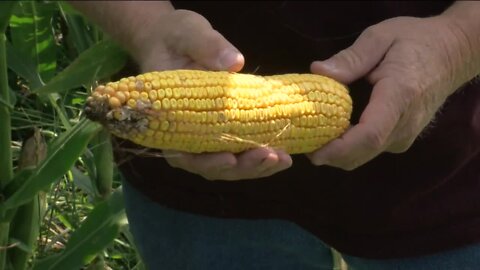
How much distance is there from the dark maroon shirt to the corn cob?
0.48 ft

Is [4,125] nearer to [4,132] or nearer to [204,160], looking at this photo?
[4,132]

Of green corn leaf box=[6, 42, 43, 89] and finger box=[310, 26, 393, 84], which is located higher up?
finger box=[310, 26, 393, 84]

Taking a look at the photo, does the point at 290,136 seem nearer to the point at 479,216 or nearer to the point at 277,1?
the point at 277,1

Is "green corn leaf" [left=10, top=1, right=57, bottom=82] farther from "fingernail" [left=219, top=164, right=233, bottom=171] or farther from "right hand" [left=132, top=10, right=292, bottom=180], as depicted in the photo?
"fingernail" [left=219, top=164, right=233, bottom=171]

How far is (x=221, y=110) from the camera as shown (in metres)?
0.99

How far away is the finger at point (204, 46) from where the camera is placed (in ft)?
3.34

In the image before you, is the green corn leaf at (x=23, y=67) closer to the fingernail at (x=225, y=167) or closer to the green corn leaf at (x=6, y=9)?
the green corn leaf at (x=6, y=9)

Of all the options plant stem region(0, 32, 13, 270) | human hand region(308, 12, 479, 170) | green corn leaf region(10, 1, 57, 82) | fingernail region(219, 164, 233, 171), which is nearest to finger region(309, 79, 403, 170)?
human hand region(308, 12, 479, 170)

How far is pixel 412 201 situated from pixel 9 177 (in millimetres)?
661

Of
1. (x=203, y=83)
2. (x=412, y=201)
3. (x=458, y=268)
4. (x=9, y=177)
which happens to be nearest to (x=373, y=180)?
(x=412, y=201)

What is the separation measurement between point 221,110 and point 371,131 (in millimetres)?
178

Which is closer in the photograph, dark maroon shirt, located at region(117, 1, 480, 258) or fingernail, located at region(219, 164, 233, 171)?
fingernail, located at region(219, 164, 233, 171)

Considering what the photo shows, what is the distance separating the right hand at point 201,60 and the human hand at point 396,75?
0.10 metres

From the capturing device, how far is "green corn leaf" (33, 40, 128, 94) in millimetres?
1334
